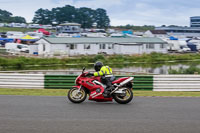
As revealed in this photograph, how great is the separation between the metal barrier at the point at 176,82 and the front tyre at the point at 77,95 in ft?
18.0

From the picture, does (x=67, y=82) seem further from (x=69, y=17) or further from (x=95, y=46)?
(x=69, y=17)

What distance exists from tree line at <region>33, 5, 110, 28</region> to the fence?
12075cm

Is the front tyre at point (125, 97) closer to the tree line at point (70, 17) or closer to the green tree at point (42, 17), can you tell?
the tree line at point (70, 17)

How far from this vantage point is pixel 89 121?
7957 millimetres

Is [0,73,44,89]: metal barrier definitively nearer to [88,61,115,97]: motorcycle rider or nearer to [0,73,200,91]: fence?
[0,73,200,91]: fence

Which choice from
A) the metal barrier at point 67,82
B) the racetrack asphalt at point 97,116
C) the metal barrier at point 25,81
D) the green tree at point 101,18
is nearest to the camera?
the racetrack asphalt at point 97,116

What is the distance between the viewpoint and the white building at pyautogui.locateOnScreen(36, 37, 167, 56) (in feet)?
155

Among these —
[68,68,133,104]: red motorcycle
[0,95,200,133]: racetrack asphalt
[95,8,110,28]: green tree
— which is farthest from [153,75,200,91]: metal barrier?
[95,8,110,28]: green tree

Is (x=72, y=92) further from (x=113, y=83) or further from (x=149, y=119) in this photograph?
(x=149, y=119)

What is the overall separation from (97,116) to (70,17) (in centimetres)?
13941

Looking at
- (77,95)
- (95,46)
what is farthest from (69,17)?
(77,95)

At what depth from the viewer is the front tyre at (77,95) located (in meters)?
10.7

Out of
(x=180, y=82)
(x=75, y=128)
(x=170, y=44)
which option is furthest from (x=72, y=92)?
(x=170, y=44)

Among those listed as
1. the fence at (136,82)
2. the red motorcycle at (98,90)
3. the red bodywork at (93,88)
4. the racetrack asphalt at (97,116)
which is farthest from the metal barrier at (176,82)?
the red bodywork at (93,88)
